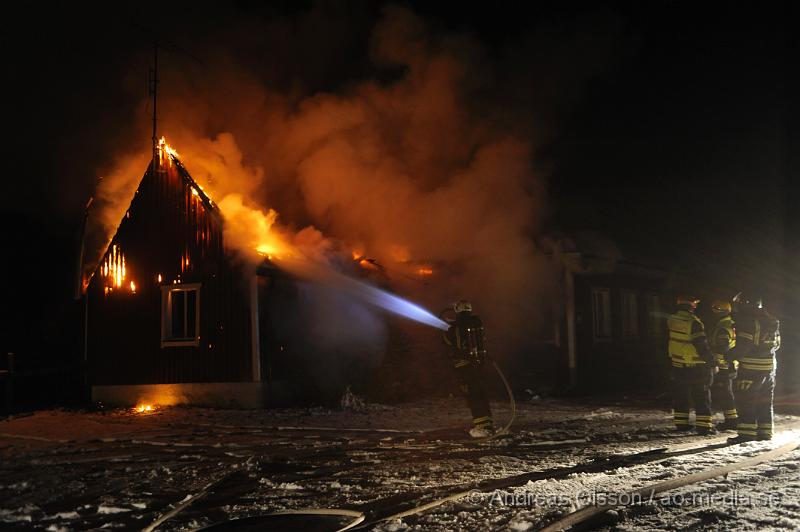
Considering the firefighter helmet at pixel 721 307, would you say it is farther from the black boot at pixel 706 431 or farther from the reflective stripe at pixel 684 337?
the black boot at pixel 706 431

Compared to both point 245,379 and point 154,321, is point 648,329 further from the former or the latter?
point 154,321

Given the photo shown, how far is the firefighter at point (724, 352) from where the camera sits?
29.3 ft

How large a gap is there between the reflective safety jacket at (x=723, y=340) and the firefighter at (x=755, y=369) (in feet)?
0.33

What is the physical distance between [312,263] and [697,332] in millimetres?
7417

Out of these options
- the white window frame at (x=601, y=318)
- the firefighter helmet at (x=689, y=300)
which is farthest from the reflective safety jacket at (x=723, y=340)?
the white window frame at (x=601, y=318)

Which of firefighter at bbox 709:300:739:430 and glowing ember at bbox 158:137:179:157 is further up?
glowing ember at bbox 158:137:179:157

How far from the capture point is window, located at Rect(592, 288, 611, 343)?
16.3m

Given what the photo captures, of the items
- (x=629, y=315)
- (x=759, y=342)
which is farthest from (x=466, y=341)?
(x=629, y=315)

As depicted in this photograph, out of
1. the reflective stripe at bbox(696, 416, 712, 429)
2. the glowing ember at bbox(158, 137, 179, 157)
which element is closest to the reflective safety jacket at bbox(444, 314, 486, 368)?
the reflective stripe at bbox(696, 416, 712, 429)

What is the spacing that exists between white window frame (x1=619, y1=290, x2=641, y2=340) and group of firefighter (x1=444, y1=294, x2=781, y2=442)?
8.10 m

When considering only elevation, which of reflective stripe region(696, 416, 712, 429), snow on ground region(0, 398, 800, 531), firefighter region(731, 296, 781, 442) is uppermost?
firefighter region(731, 296, 781, 442)

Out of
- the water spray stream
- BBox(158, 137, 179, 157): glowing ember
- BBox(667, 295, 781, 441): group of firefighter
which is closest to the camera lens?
BBox(667, 295, 781, 441): group of firefighter

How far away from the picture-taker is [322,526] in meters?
4.90

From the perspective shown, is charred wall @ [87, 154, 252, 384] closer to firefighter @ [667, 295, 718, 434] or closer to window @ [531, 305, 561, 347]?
window @ [531, 305, 561, 347]
